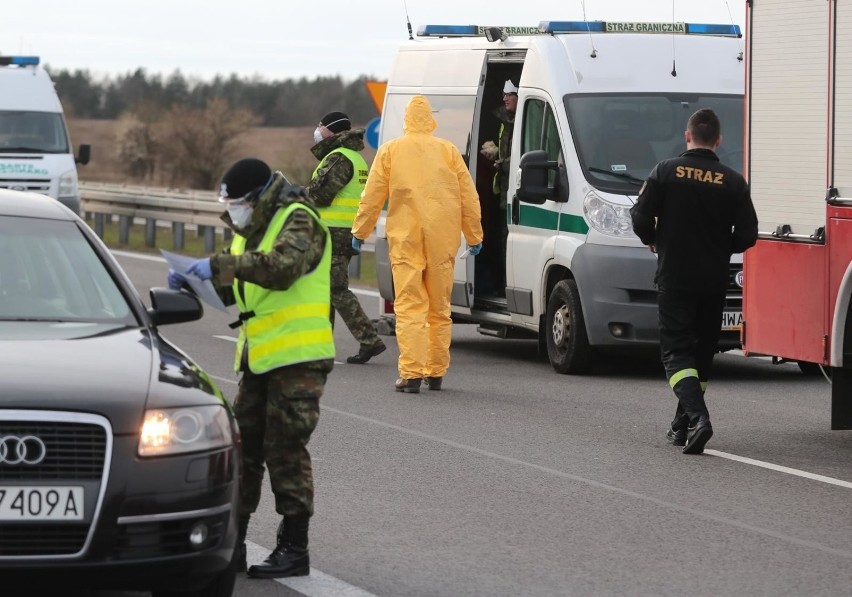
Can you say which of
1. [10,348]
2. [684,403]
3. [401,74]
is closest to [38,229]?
[10,348]

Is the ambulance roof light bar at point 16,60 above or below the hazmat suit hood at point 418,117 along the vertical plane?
above

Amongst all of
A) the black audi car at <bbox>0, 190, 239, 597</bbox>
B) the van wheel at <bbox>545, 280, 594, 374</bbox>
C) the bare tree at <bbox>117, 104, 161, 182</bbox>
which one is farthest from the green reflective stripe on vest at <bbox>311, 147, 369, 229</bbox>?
the bare tree at <bbox>117, 104, 161, 182</bbox>

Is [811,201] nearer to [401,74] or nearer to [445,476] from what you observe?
[445,476]

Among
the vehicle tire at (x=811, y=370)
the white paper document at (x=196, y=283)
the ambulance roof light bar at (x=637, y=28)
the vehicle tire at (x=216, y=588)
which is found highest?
the ambulance roof light bar at (x=637, y=28)

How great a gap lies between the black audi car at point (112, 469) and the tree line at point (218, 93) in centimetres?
8014

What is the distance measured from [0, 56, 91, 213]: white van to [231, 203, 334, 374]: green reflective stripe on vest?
65.9ft

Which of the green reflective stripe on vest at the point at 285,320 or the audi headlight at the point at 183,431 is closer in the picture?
the audi headlight at the point at 183,431

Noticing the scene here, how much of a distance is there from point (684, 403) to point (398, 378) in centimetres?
344

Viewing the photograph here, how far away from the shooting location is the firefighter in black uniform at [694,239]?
30.3 ft

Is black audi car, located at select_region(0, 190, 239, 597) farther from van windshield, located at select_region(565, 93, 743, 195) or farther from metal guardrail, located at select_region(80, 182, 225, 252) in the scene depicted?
metal guardrail, located at select_region(80, 182, 225, 252)

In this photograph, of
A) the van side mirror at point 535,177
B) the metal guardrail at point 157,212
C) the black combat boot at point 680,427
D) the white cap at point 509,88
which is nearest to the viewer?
the black combat boot at point 680,427

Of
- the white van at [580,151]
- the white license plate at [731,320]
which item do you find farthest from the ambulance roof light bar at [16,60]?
the white license plate at [731,320]

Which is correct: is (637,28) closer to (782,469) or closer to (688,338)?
(688,338)

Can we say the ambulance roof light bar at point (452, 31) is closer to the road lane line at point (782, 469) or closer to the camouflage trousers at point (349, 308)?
the camouflage trousers at point (349, 308)
